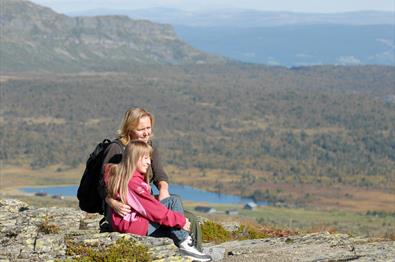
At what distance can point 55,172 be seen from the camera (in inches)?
6934

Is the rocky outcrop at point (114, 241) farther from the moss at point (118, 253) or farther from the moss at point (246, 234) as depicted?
the moss at point (246, 234)

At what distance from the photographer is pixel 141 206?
12445 millimetres

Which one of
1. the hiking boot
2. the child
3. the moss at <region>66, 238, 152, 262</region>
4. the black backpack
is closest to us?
the moss at <region>66, 238, 152, 262</region>

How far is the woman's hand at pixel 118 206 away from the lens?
1237 centimetres

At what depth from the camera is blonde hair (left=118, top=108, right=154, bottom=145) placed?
43.5 feet

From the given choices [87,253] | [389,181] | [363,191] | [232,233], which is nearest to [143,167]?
[87,253]

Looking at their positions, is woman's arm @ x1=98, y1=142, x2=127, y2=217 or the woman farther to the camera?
the woman

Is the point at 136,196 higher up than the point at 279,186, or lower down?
higher up

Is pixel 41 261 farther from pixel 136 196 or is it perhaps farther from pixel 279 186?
pixel 279 186

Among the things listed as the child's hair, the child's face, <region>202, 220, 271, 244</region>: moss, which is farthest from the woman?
<region>202, 220, 271, 244</region>: moss

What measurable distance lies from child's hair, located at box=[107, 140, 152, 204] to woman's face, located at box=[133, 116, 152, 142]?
91 cm

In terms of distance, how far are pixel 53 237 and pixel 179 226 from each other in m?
1.99

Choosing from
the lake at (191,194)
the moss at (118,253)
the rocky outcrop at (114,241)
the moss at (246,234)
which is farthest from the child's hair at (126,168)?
the lake at (191,194)

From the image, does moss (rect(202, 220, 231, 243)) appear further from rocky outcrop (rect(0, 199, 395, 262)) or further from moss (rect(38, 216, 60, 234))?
moss (rect(38, 216, 60, 234))
